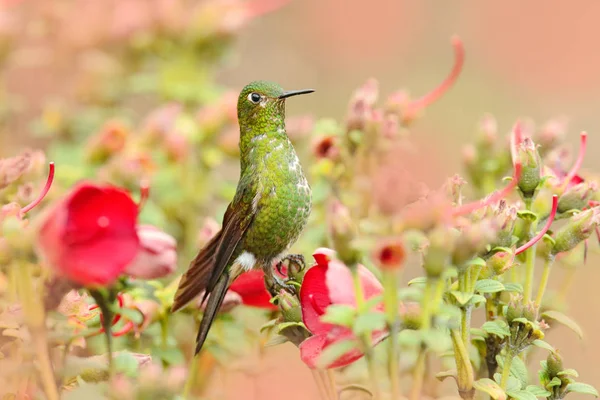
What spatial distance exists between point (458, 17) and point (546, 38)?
17.2 inches

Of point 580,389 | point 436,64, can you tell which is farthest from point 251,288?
point 436,64

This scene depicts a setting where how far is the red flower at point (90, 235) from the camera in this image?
716 mm

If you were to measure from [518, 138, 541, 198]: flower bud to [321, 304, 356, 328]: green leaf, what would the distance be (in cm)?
33

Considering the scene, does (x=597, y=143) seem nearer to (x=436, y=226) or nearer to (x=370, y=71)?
(x=370, y=71)

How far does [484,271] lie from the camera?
89 centimetres

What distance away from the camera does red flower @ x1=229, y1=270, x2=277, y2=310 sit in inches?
45.6

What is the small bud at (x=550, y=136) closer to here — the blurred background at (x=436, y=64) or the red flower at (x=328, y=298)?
the red flower at (x=328, y=298)

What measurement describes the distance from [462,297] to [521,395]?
13 centimetres

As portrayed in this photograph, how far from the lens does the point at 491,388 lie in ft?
2.69

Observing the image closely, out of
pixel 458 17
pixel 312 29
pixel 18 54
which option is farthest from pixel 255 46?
pixel 18 54

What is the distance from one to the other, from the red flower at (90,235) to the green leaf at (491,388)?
345 mm

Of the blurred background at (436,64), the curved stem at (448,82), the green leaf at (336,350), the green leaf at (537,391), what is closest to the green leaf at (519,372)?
the green leaf at (537,391)

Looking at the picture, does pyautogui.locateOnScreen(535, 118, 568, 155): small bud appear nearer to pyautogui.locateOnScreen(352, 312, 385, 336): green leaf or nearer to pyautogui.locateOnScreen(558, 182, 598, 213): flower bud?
pyautogui.locateOnScreen(558, 182, 598, 213): flower bud

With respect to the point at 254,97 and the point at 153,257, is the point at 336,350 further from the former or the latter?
the point at 254,97
